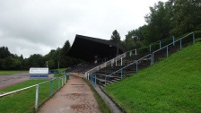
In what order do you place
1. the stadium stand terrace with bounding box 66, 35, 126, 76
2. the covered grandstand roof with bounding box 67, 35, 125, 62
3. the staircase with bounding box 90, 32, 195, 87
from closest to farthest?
the staircase with bounding box 90, 32, 195, 87
the covered grandstand roof with bounding box 67, 35, 125, 62
the stadium stand terrace with bounding box 66, 35, 126, 76

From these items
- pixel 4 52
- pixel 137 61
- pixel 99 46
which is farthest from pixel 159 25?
pixel 4 52

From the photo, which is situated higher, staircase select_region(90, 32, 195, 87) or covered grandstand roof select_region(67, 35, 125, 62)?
covered grandstand roof select_region(67, 35, 125, 62)

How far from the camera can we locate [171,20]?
4025 cm

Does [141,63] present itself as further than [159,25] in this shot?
No

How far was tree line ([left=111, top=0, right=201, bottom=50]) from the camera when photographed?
27922 mm

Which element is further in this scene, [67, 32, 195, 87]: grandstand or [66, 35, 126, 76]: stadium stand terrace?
[66, 35, 126, 76]: stadium stand terrace

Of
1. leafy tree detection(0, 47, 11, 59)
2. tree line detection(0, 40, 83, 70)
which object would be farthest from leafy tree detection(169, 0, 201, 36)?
leafy tree detection(0, 47, 11, 59)

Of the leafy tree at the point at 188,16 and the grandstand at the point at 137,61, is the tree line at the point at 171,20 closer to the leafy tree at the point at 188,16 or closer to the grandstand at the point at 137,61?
the leafy tree at the point at 188,16

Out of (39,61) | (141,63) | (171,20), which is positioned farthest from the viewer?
(39,61)

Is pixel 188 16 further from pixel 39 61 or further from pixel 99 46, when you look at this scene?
pixel 39 61

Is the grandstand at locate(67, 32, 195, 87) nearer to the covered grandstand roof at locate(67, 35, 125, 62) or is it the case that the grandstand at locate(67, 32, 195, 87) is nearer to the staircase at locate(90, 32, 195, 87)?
the staircase at locate(90, 32, 195, 87)

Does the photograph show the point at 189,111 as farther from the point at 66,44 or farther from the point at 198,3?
the point at 66,44

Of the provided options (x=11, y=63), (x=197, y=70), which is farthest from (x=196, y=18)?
(x=11, y=63)

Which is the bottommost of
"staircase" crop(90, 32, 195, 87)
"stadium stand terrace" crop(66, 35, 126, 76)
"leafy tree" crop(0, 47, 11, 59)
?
"staircase" crop(90, 32, 195, 87)
